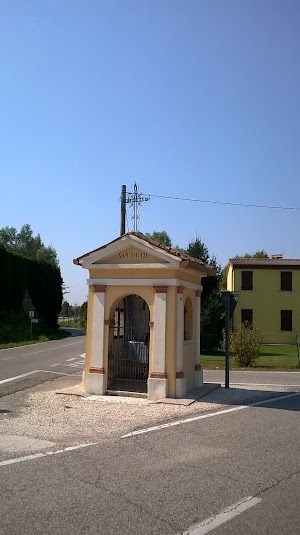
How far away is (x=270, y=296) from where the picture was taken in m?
45.2

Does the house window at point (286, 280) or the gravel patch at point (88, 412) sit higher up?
the house window at point (286, 280)

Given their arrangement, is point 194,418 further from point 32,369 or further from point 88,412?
point 32,369

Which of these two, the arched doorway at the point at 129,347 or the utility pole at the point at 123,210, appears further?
the utility pole at the point at 123,210

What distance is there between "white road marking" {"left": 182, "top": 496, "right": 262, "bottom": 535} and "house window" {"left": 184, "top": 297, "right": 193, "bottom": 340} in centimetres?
866

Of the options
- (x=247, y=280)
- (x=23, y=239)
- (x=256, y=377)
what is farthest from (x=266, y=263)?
(x=23, y=239)

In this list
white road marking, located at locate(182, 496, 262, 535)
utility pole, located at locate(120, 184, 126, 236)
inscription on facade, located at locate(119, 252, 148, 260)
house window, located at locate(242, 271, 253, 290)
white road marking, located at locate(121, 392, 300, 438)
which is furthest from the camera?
house window, located at locate(242, 271, 253, 290)

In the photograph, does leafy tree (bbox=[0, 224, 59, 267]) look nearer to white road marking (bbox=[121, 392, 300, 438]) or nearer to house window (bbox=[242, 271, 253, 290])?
house window (bbox=[242, 271, 253, 290])

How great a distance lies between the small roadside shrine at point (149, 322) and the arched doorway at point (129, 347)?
24mm

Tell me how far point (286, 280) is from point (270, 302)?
2.32 meters

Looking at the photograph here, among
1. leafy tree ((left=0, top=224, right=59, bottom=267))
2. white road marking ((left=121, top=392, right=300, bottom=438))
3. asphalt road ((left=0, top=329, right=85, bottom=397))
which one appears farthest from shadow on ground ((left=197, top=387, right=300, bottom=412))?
leafy tree ((left=0, top=224, right=59, bottom=267))

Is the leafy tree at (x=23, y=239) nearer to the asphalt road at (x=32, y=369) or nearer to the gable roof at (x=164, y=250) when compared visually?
the asphalt road at (x=32, y=369)

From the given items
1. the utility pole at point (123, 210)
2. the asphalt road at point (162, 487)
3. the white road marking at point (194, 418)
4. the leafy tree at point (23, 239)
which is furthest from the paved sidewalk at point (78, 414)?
the leafy tree at point (23, 239)

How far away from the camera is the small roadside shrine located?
12148mm

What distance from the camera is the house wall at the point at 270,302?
147 ft
